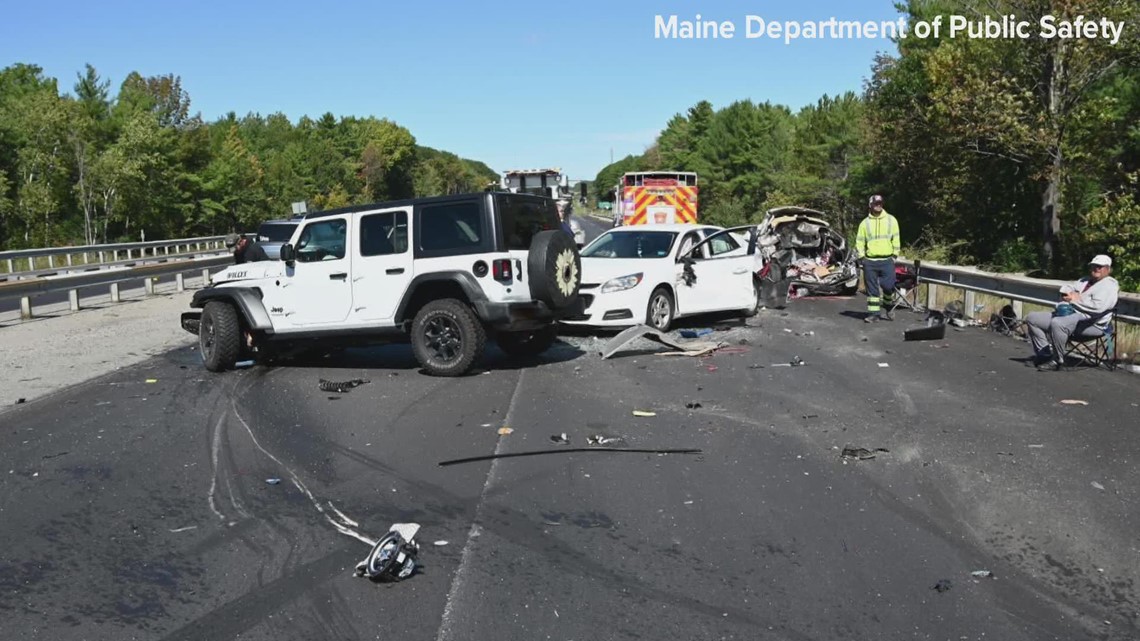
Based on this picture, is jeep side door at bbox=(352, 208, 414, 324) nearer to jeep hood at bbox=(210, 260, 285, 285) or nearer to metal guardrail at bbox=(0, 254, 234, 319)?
jeep hood at bbox=(210, 260, 285, 285)

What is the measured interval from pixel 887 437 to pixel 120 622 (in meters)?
5.69

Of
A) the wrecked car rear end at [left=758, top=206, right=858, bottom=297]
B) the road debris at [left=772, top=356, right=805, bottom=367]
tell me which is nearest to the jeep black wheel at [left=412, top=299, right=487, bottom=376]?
the road debris at [left=772, top=356, right=805, bottom=367]

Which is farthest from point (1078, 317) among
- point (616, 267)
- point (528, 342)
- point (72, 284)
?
point (72, 284)

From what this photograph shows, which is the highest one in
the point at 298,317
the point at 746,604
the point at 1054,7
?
the point at 1054,7

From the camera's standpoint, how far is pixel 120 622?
4.46 m

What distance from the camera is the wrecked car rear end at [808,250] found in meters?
20.6

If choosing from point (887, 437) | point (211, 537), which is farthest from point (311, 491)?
point (887, 437)

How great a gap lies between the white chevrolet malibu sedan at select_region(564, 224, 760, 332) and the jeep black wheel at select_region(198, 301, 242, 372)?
4.43 m

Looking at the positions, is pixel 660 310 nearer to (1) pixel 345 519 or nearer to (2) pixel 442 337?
(2) pixel 442 337

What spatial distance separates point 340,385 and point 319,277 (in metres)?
1.63

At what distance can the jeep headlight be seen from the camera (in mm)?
13875

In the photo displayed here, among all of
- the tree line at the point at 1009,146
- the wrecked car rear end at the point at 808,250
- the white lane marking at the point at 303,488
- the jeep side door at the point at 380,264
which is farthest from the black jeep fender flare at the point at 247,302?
the tree line at the point at 1009,146

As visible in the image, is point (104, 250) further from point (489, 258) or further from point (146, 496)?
point (146, 496)

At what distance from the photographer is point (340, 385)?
1070cm
